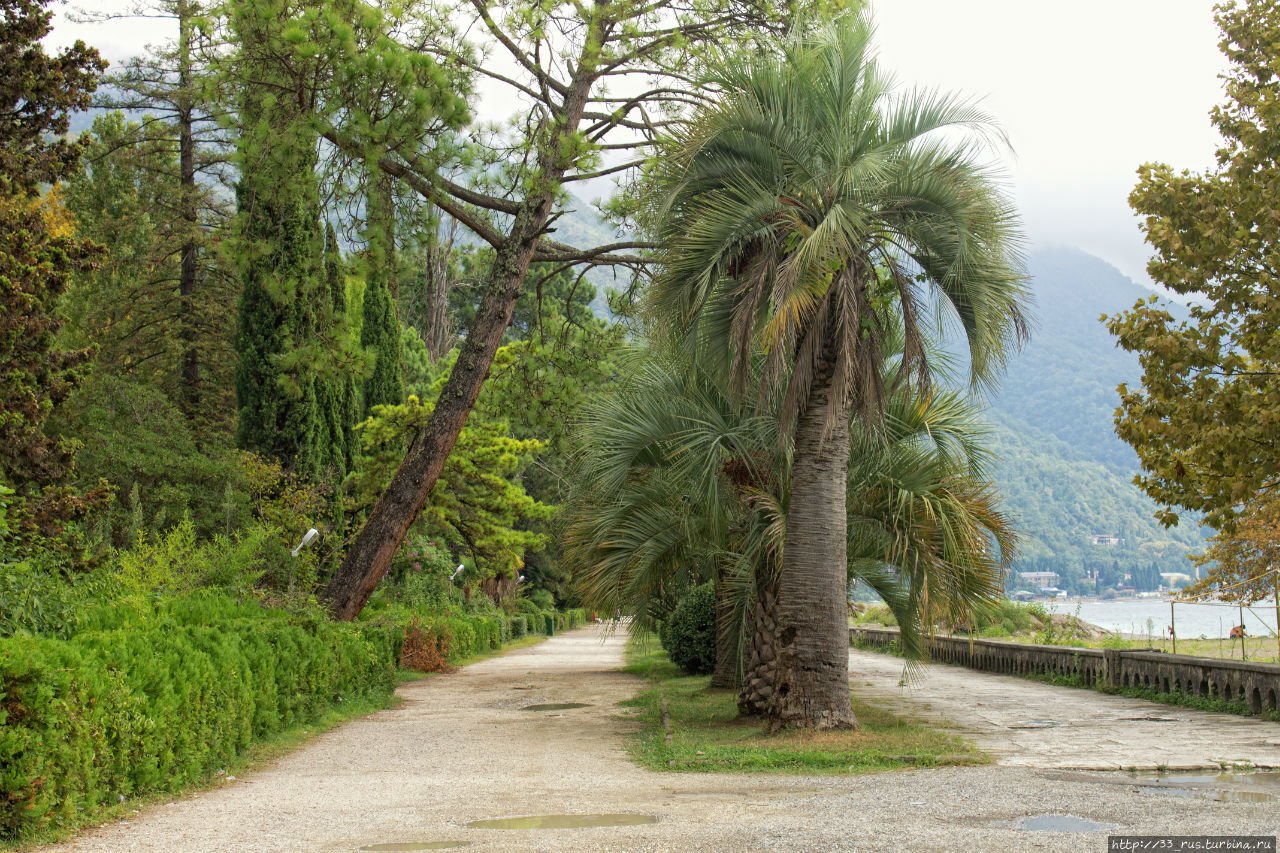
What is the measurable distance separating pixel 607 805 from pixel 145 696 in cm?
322

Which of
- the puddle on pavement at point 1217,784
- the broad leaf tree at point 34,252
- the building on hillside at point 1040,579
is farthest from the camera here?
the building on hillside at point 1040,579

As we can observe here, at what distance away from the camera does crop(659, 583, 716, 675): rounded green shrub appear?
20.0 meters

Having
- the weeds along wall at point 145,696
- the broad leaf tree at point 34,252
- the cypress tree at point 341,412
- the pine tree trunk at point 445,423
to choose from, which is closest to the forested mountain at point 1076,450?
the cypress tree at point 341,412

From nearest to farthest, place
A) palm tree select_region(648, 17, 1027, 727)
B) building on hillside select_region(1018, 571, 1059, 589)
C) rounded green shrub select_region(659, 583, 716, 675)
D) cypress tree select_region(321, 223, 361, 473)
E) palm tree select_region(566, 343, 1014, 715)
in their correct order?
palm tree select_region(648, 17, 1027, 727) → palm tree select_region(566, 343, 1014, 715) → rounded green shrub select_region(659, 583, 716, 675) → cypress tree select_region(321, 223, 361, 473) → building on hillside select_region(1018, 571, 1059, 589)

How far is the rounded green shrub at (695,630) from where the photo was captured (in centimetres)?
2002

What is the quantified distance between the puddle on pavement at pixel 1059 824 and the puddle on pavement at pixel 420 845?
3199mm

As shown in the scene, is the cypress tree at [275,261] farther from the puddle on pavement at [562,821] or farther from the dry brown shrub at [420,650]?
the puddle on pavement at [562,821]

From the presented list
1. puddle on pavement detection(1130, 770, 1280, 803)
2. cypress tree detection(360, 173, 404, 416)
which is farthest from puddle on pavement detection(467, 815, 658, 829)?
cypress tree detection(360, 173, 404, 416)

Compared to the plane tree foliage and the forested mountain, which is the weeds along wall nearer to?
the plane tree foliage

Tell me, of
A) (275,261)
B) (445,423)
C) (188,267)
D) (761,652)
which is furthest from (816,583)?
(188,267)

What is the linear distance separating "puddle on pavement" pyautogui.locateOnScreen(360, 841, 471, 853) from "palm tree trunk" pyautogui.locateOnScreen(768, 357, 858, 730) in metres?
5.32

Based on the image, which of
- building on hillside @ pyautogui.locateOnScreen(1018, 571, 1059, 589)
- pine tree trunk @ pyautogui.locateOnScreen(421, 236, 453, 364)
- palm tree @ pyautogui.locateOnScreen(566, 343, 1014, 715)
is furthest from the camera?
building on hillside @ pyautogui.locateOnScreen(1018, 571, 1059, 589)

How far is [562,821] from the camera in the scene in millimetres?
7109

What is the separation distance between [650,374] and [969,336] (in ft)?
13.9
